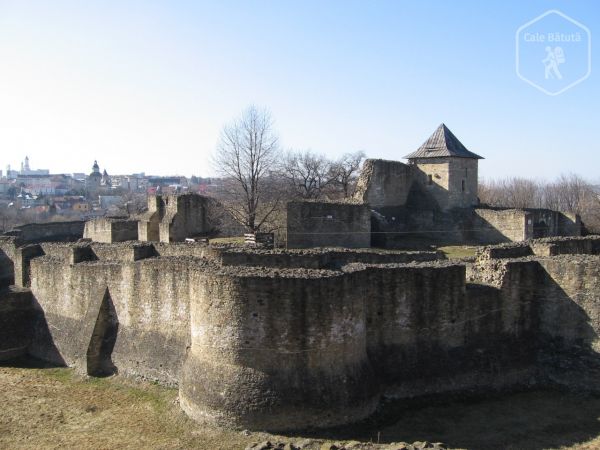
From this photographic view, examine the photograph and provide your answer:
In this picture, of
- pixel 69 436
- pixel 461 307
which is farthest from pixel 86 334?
pixel 461 307

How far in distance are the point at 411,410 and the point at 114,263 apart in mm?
10286

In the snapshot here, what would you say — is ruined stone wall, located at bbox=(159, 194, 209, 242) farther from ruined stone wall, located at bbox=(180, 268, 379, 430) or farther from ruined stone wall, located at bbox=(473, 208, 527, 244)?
ruined stone wall, located at bbox=(180, 268, 379, 430)

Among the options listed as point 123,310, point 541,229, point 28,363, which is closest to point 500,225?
point 541,229

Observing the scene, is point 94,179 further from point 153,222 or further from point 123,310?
point 123,310

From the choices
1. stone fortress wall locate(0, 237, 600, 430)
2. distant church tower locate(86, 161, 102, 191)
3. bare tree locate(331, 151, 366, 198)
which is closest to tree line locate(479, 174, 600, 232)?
bare tree locate(331, 151, 366, 198)

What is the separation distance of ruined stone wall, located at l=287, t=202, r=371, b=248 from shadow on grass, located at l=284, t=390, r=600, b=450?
10.8 metres

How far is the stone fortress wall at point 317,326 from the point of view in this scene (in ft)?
45.0

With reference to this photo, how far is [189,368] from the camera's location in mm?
15008

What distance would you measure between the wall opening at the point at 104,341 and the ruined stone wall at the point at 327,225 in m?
8.25

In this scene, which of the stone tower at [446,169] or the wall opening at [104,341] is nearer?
the wall opening at [104,341]

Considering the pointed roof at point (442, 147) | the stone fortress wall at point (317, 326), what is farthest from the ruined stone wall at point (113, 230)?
the pointed roof at point (442, 147)

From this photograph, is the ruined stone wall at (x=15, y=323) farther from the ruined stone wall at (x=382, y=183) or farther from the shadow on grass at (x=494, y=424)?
the ruined stone wall at (x=382, y=183)

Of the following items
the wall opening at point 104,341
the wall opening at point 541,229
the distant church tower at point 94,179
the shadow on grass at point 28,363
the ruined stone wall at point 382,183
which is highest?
the distant church tower at point 94,179

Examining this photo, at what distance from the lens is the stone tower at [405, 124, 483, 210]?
3175cm
